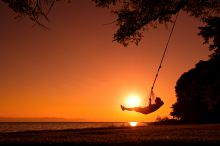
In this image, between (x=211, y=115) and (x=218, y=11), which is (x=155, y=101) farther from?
(x=211, y=115)

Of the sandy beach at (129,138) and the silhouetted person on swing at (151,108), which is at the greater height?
the silhouetted person on swing at (151,108)

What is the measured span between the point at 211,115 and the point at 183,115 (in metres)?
11.2

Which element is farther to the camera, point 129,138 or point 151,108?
point 129,138

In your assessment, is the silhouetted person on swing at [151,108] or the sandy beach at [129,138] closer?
the sandy beach at [129,138]

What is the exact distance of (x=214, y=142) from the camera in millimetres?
22156

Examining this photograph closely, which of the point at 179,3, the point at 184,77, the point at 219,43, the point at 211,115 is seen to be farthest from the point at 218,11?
the point at 184,77

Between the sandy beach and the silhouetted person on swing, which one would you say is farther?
the silhouetted person on swing

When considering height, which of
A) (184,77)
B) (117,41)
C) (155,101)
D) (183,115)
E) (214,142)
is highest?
(184,77)

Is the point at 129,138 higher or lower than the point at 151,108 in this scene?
lower

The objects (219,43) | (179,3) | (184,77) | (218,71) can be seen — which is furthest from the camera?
(184,77)

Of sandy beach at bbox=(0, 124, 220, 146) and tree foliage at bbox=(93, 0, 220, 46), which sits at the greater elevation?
tree foliage at bbox=(93, 0, 220, 46)

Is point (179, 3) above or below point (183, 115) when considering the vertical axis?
below

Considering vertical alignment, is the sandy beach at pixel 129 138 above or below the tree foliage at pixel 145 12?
below

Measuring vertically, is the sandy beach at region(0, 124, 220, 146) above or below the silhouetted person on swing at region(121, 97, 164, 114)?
below
